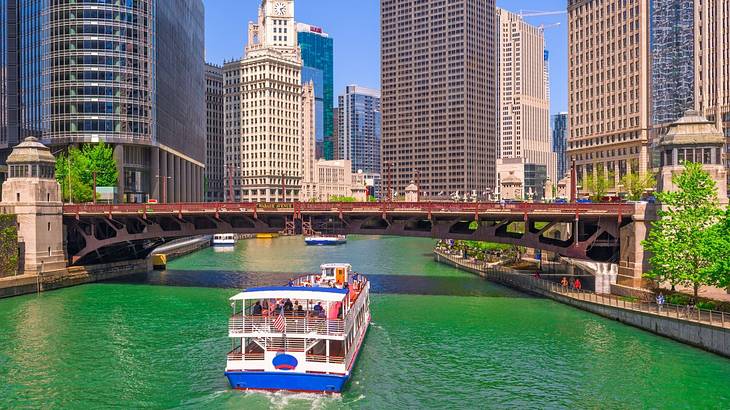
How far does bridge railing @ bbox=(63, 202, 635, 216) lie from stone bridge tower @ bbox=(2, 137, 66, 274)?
152 inches

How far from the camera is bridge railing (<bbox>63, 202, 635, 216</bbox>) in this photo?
7100 centimetres

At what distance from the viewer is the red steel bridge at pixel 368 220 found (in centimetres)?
7194

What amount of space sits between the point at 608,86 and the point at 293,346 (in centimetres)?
14036

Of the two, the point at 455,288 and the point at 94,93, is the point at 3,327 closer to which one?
the point at 455,288

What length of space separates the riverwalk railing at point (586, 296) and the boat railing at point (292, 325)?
89.6 ft

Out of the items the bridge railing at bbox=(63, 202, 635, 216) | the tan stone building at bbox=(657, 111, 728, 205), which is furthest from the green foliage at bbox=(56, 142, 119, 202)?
the tan stone building at bbox=(657, 111, 728, 205)

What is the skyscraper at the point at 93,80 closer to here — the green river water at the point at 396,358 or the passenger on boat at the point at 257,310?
the green river water at the point at 396,358

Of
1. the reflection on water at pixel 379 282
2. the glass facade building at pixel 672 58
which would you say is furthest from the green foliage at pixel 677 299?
the glass facade building at pixel 672 58

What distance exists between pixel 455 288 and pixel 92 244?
47321 millimetres

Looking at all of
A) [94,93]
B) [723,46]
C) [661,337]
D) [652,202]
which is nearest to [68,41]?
[94,93]

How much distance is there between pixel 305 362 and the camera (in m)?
40.8

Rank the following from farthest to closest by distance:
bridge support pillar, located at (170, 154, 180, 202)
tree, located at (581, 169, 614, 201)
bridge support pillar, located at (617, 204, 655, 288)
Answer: bridge support pillar, located at (170, 154, 180, 202) < tree, located at (581, 169, 614, 201) < bridge support pillar, located at (617, 204, 655, 288)

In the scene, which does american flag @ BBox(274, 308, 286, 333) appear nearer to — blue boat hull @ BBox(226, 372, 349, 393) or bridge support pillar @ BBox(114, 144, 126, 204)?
blue boat hull @ BBox(226, 372, 349, 393)

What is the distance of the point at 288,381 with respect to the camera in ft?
133
